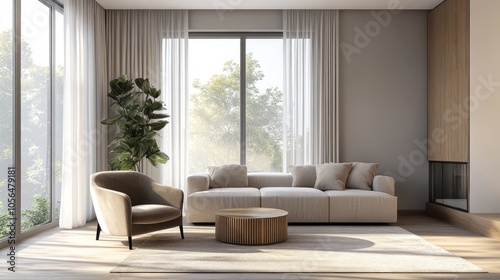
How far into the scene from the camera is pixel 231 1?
22.5 feet

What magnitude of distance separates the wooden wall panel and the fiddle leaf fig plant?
3921 mm

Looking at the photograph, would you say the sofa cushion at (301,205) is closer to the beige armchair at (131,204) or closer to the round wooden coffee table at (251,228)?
the round wooden coffee table at (251,228)

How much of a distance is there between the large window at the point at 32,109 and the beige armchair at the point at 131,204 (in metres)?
0.84

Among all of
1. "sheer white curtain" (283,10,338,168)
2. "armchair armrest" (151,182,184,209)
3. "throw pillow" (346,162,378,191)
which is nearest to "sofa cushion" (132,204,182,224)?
"armchair armrest" (151,182,184,209)

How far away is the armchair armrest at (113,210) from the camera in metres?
4.64

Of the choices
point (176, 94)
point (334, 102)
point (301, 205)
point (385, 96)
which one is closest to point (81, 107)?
point (176, 94)

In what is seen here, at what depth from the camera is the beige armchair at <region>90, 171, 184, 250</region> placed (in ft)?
15.3

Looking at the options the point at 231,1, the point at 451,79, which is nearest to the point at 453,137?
the point at 451,79

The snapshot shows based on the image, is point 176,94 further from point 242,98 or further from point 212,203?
point 212,203

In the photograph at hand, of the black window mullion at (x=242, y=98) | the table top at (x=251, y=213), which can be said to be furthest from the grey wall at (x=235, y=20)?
the table top at (x=251, y=213)

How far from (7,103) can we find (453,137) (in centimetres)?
544

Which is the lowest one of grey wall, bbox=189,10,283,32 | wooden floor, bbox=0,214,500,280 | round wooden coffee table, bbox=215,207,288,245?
wooden floor, bbox=0,214,500,280

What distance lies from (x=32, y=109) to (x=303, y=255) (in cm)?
347

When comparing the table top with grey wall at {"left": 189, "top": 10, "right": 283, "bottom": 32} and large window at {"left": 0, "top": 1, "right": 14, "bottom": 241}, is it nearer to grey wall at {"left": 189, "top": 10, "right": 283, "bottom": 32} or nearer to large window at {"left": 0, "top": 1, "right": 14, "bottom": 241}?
large window at {"left": 0, "top": 1, "right": 14, "bottom": 241}
